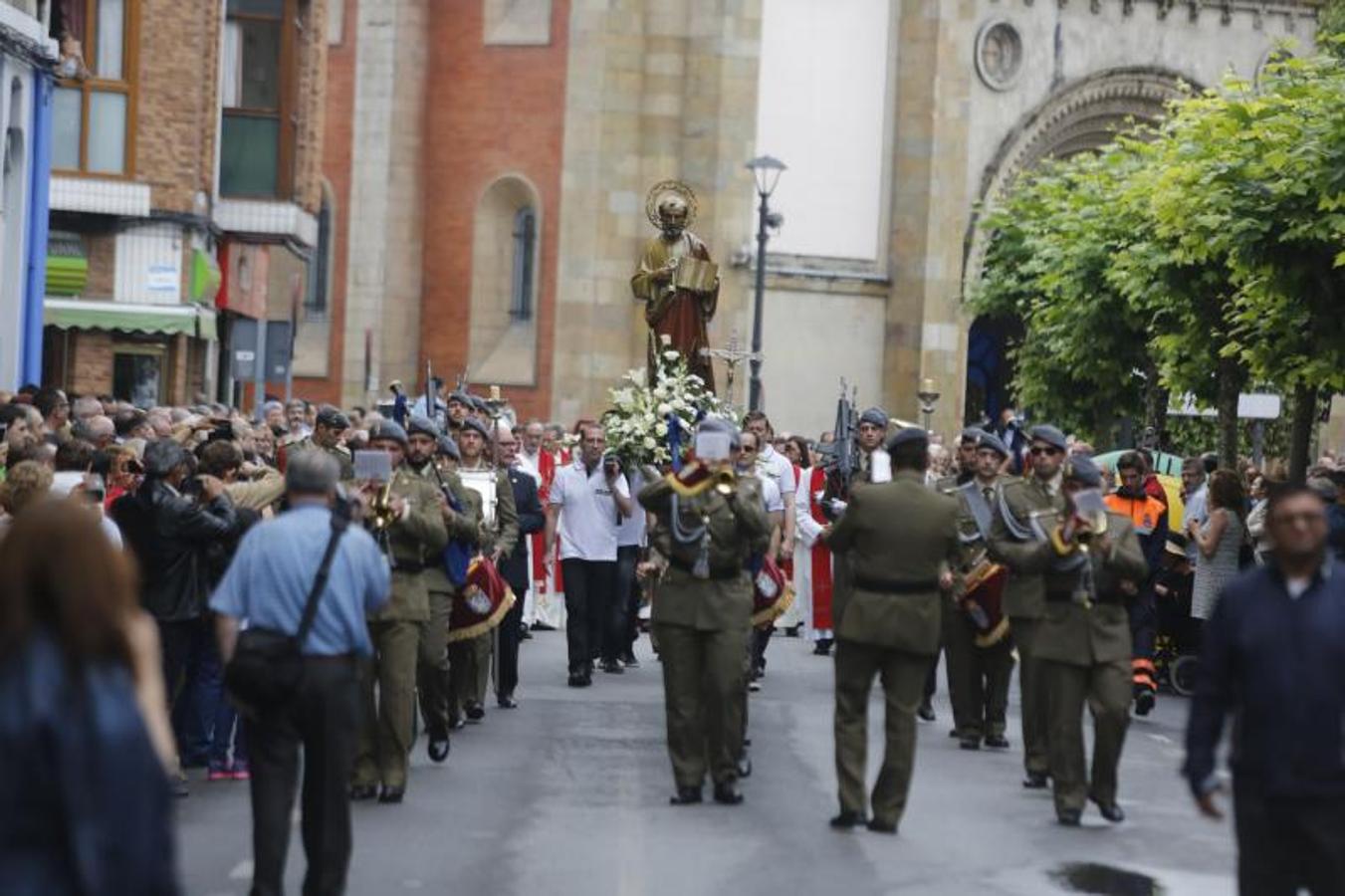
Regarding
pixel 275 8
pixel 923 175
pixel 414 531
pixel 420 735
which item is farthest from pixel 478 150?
pixel 414 531

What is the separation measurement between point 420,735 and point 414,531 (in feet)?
12.0

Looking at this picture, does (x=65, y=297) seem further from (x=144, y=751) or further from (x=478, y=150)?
(x=144, y=751)

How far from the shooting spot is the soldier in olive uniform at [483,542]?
55.3 ft

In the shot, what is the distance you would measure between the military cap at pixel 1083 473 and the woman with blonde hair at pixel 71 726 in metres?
8.53

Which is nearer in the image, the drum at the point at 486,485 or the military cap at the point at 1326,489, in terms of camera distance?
the drum at the point at 486,485

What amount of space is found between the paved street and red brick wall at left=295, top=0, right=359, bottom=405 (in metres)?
32.7

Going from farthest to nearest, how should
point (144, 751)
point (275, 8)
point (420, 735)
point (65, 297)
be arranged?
point (275, 8) < point (65, 297) < point (420, 735) < point (144, 751)

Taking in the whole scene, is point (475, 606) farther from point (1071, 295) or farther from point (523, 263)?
point (523, 263)

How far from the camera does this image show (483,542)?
53.6ft

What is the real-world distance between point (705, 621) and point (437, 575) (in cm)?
154

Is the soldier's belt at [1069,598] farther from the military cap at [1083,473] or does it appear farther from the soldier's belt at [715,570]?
the soldier's belt at [715,570]

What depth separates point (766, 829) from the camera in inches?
524

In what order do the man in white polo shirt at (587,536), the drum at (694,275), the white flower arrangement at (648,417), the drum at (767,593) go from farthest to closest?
the drum at (694,275), the white flower arrangement at (648,417), the man in white polo shirt at (587,536), the drum at (767,593)

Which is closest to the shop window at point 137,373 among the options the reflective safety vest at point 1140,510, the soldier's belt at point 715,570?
the reflective safety vest at point 1140,510
